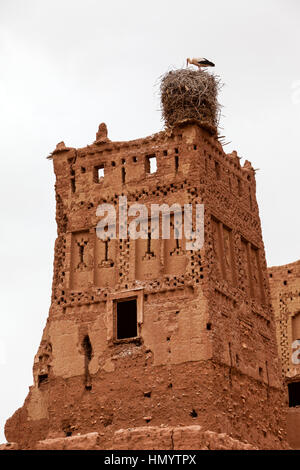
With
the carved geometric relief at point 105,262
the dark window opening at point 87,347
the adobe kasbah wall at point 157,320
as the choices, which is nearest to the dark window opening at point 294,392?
the adobe kasbah wall at point 157,320

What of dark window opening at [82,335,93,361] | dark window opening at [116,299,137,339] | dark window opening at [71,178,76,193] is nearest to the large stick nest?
dark window opening at [71,178,76,193]

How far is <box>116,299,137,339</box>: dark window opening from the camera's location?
1056 inches

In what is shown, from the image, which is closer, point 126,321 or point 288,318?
point 126,321

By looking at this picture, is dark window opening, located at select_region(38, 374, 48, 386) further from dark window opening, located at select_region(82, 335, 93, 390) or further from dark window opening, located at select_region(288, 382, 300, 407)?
dark window opening, located at select_region(288, 382, 300, 407)

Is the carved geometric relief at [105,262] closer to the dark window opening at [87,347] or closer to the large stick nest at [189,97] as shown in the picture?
the dark window opening at [87,347]

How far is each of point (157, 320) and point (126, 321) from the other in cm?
195

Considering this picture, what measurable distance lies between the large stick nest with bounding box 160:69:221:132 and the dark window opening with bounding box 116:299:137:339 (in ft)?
17.3

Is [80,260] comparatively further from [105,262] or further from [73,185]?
[73,185]

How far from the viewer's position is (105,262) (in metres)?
26.9

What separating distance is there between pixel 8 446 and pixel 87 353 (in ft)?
10.9

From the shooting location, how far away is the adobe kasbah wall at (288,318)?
3369 cm

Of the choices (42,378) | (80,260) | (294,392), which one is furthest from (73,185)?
(294,392)
